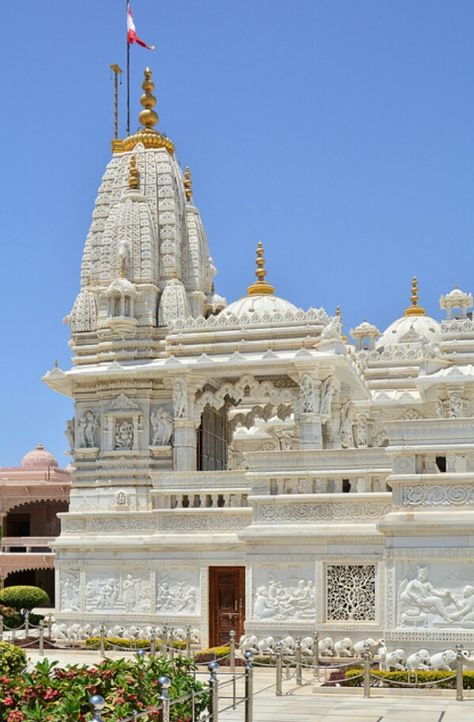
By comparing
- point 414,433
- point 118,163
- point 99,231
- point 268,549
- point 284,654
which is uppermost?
point 118,163

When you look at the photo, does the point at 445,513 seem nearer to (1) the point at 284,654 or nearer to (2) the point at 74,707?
(1) the point at 284,654

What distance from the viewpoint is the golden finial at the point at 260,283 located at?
3058 cm

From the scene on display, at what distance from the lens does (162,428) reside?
28688 mm

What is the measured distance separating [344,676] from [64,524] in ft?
35.3

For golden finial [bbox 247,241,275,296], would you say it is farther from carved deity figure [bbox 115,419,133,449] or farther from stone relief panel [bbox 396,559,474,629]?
stone relief panel [bbox 396,559,474,629]

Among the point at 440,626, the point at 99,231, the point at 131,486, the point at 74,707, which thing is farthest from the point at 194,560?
the point at 74,707

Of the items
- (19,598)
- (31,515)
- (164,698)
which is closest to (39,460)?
(31,515)

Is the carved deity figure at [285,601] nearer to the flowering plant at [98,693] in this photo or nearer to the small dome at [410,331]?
the flowering plant at [98,693]

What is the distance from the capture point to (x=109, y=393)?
29.4 metres

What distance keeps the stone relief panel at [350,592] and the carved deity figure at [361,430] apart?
12723 mm

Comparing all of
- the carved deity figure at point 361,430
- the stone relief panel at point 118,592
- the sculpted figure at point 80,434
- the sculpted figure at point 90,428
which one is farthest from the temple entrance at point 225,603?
the carved deity figure at point 361,430

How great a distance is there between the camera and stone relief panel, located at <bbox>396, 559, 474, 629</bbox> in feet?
58.7

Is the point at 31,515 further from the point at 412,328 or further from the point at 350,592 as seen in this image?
the point at 350,592

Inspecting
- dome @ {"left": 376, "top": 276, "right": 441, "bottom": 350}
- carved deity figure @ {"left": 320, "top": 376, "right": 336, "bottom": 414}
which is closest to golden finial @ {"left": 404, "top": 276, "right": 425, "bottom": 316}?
dome @ {"left": 376, "top": 276, "right": 441, "bottom": 350}
